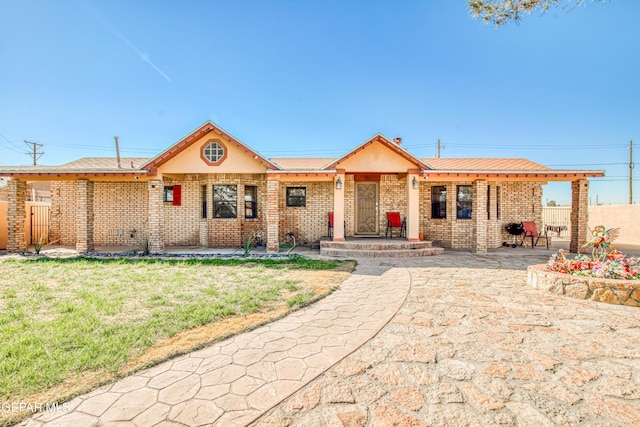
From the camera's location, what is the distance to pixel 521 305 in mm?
4672

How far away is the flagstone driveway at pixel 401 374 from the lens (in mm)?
2109

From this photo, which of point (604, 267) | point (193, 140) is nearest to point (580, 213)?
point (604, 267)

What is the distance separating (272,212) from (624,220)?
62.7 feet

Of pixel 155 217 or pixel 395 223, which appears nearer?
pixel 155 217

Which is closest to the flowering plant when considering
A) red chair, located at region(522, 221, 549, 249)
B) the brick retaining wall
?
the brick retaining wall

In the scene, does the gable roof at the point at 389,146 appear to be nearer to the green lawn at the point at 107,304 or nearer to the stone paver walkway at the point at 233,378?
the green lawn at the point at 107,304

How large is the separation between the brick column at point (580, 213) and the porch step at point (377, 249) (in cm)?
510

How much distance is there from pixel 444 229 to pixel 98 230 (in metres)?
15.0

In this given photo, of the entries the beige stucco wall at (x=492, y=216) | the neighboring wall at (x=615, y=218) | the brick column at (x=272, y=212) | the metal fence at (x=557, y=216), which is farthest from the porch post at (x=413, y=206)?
the metal fence at (x=557, y=216)

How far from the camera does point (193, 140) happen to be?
417 inches

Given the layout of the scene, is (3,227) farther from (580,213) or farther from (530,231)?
(580,213)

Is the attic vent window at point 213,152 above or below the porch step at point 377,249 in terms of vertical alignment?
above

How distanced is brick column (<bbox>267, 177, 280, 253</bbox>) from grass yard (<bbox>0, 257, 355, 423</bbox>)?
233cm

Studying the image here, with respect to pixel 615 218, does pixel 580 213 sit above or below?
above
